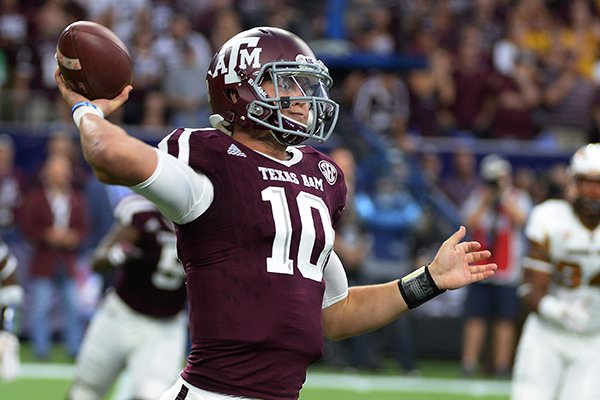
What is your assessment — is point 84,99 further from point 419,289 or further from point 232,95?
point 419,289

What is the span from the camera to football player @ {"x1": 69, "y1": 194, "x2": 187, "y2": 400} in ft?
19.8

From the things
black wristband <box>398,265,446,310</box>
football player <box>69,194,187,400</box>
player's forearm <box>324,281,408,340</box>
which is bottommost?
football player <box>69,194,187,400</box>

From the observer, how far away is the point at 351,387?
31.2ft

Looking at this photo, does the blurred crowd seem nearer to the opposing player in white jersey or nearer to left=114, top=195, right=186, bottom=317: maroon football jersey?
the opposing player in white jersey

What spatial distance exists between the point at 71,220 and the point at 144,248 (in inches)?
180

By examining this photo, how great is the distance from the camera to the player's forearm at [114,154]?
295 centimetres

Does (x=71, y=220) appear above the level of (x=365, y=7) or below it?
below

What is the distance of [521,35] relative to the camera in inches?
571

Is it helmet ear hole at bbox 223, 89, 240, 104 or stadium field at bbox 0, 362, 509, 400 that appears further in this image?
stadium field at bbox 0, 362, 509, 400

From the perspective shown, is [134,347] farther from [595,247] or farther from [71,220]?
[71,220]

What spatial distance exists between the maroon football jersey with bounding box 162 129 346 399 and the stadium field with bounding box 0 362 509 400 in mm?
5417

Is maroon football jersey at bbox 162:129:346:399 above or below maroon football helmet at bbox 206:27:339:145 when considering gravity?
below

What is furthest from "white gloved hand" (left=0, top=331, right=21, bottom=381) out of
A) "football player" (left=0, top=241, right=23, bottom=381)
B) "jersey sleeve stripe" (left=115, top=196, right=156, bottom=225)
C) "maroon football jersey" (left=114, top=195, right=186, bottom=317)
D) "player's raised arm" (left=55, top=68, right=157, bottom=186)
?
"player's raised arm" (left=55, top=68, right=157, bottom=186)

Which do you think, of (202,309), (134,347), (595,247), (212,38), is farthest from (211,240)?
(212,38)
